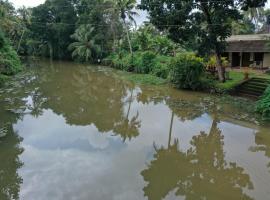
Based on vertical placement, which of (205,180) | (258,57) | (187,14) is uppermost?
(187,14)

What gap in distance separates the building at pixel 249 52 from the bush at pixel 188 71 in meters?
5.91

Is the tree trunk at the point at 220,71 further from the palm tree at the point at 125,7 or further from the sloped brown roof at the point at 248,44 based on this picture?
the palm tree at the point at 125,7

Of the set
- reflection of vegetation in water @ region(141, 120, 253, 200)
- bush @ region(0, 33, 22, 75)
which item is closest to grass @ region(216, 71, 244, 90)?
reflection of vegetation in water @ region(141, 120, 253, 200)

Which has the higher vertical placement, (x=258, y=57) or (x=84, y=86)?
(x=258, y=57)

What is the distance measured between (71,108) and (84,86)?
7687 millimetres

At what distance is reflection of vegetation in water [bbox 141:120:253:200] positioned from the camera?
7.03m

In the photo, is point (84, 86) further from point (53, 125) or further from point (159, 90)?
point (53, 125)

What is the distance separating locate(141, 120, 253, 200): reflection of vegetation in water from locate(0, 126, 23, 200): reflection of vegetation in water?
10.8 feet

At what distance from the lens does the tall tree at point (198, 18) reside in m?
16.9

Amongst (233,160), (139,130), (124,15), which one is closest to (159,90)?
(139,130)

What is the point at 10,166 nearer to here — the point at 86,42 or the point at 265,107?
the point at 265,107

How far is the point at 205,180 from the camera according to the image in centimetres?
770

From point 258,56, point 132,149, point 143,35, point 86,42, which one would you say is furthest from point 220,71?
point 86,42

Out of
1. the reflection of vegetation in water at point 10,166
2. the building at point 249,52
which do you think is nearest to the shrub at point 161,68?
the building at point 249,52
